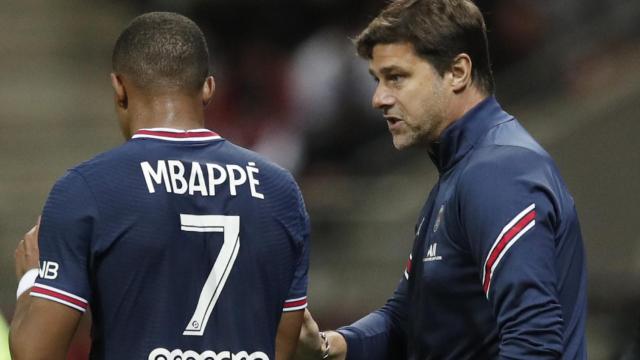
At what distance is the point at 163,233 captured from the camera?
12.2 ft

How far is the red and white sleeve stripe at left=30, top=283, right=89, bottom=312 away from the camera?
11.9 ft

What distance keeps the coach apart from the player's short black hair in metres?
0.59

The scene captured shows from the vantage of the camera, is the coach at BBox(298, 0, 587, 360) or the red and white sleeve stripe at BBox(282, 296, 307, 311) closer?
the coach at BBox(298, 0, 587, 360)

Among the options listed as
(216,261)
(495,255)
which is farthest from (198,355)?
(495,255)

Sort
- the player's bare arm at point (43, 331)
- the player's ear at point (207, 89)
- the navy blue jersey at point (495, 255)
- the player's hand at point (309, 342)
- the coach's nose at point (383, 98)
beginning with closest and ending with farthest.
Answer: the player's bare arm at point (43, 331) < the navy blue jersey at point (495, 255) < the player's ear at point (207, 89) < the coach's nose at point (383, 98) < the player's hand at point (309, 342)

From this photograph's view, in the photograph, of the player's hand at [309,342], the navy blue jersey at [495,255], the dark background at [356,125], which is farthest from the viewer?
the dark background at [356,125]

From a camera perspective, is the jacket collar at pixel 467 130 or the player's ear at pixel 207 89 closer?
the player's ear at pixel 207 89

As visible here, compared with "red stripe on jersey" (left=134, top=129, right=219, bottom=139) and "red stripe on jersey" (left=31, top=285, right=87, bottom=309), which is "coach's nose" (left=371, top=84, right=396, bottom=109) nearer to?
"red stripe on jersey" (left=134, top=129, right=219, bottom=139)

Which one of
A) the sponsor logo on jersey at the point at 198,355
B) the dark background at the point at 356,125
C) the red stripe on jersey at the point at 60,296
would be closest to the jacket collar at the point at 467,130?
the sponsor logo on jersey at the point at 198,355

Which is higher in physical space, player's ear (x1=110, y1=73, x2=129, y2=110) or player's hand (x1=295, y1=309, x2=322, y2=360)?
player's ear (x1=110, y1=73, x2=129, y2=110)

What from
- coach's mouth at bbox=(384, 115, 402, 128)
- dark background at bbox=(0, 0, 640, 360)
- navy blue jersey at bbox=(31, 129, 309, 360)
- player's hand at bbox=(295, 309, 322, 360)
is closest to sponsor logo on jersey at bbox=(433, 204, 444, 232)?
coach's mouth at bbox=(384, 115, 402, 128)

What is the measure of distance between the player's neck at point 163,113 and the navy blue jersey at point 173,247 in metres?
0.03

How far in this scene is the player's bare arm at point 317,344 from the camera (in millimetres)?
4398

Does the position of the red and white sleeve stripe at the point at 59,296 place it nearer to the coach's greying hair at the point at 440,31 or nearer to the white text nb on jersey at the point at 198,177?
the white text nb on jersey at the point at 198,177
